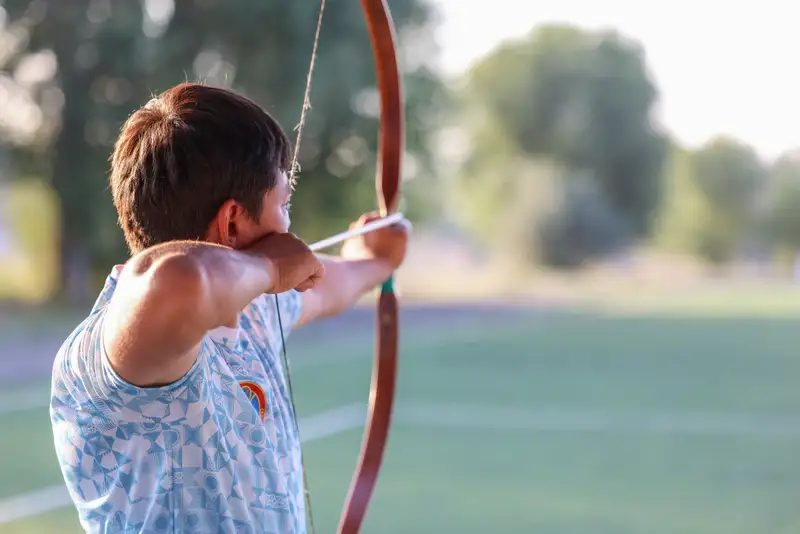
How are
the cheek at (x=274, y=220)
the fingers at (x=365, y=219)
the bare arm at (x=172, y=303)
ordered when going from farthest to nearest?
1. the fingers at (x=365, y=219)
2. the cheek at (x=274, y=220)
3. the bare arm at (x=172, y=303)

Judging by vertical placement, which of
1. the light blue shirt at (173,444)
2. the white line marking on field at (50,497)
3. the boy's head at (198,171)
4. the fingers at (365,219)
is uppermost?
the boy's head at (198,171)

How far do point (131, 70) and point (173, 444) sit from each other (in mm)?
14219

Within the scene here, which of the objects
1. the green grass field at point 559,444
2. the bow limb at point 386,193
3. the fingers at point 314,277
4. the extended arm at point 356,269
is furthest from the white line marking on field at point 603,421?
the fingers at point 314,277

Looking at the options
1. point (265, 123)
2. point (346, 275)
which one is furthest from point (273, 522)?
point (346, 275)

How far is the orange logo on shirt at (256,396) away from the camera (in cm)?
152

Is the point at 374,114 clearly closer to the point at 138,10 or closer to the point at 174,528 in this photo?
the point at 138,10

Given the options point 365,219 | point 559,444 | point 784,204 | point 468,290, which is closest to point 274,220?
point 365,219

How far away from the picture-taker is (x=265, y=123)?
1.37 metres

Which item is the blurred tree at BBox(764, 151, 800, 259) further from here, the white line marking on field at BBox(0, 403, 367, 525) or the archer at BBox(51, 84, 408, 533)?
the archer at BBox(51, 84, 408, 533)

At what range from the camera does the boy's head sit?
1.31 metres

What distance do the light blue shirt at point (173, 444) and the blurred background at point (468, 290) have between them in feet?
1.80

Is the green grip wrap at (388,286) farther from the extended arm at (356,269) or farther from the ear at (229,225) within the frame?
the ear at (229,225)

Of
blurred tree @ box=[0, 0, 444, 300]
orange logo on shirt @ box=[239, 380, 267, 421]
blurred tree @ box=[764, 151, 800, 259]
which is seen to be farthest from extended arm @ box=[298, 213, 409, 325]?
blurred tree @ box=[764, 151, 800, 259]

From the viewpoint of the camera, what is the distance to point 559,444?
6.38m
